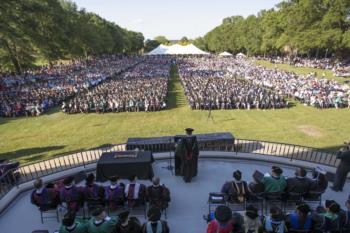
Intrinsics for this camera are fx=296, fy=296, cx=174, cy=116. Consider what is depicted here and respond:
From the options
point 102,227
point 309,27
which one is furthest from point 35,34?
point 309,27

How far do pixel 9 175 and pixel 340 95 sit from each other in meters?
26.2

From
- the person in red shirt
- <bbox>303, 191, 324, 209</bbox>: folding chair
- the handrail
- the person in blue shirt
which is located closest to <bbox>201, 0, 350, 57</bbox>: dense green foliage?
the handrail

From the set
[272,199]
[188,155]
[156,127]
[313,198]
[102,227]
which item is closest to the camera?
[102,227]

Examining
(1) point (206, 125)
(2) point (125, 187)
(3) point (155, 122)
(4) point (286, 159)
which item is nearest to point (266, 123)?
(1) point (206, 125)

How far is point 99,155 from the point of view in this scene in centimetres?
1396

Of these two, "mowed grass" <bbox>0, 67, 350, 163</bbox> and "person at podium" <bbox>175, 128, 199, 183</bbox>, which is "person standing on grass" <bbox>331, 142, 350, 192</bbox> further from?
"mowed grass" <bbox>0, 67, 350, 163</bbox>

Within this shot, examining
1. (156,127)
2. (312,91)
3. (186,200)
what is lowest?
(156,127)

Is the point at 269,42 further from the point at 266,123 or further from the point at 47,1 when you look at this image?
the point at 266,123

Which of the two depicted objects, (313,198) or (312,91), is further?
(312,91)

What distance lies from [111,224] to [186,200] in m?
3.49

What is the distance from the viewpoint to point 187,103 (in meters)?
28.8

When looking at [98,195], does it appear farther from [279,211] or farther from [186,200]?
[279,211]

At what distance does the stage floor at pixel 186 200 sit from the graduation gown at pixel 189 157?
33 cm

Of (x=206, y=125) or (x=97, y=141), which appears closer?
(x=97, y=141)
